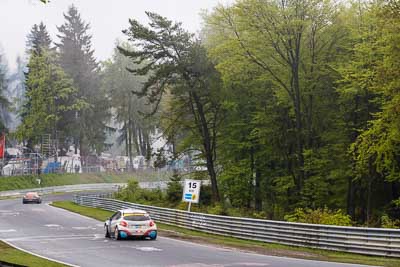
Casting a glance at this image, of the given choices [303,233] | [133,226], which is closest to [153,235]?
[133,226]

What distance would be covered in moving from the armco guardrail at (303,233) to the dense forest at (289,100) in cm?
520

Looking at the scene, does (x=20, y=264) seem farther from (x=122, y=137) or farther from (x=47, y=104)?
(x=122, y=137)

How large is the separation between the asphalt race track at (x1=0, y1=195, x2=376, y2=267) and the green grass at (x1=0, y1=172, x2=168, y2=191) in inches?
1778

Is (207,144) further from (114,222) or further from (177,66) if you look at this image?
(114,222)

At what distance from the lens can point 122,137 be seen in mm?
104062

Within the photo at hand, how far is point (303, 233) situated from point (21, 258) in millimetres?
10307

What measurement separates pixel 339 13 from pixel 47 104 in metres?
59.0

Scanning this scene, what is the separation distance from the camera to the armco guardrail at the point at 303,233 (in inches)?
760

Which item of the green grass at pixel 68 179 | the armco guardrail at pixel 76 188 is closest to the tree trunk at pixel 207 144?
the armco guardrail at pixel 76 188

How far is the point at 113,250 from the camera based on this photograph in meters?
22.5

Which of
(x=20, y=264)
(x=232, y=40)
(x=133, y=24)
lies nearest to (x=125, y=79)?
(x=133, y=24)

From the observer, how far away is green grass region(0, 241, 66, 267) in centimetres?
1747

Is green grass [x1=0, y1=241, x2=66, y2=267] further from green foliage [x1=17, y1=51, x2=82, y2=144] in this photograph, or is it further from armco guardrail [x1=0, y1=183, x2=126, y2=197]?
green foliage [x1=17, y1=51, x2=82, y2=144]

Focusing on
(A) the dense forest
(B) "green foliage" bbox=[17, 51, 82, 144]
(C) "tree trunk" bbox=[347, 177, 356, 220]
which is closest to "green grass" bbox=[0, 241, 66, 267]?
(A) the dense forest
